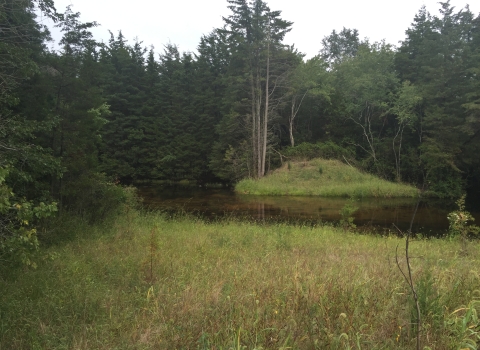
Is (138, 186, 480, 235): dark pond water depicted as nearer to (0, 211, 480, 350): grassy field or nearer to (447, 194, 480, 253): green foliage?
(447, 194, 480, 253): green foliage

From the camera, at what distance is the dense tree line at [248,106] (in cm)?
909

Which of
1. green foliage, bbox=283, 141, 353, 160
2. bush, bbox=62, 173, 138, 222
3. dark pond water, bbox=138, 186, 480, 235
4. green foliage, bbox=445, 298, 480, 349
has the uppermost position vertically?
green foliage, bbox=283, 141, 353, 160

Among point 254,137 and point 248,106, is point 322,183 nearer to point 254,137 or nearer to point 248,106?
point 254,137

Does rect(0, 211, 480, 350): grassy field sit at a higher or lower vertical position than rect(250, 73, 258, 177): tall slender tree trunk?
lower

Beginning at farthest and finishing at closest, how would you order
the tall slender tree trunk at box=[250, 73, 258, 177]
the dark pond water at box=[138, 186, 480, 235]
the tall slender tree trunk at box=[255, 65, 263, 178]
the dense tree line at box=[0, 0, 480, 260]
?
the tall slender tree trunk at box=[250, 73, 258, 177]
the tall slender tree trunk at box=[255, 65, 263, 178]
the dark pond water at box=[138, 186, 480, 235]
the dense tree line at box=[0, 0, 480, 260]

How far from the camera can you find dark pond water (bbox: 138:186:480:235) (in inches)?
556

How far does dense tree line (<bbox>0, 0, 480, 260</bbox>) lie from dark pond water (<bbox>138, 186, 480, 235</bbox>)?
107 inches

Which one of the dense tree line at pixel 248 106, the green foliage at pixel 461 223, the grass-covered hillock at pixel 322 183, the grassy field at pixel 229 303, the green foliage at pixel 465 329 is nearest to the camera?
the green foliage at pixel 465 329

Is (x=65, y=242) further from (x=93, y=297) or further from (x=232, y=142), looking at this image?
(x=232, y=142)

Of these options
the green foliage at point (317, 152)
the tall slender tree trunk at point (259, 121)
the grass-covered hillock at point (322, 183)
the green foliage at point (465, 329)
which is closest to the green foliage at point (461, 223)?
the green foliage at point (465, 329)

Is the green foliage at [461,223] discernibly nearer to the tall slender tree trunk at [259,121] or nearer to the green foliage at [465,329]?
the green foliage at [465,329]

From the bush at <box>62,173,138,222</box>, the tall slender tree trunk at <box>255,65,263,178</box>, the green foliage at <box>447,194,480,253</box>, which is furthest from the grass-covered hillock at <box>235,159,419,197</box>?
the bush at <box>62,173,138,222</box>

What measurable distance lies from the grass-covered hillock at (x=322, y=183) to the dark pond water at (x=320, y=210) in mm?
1498

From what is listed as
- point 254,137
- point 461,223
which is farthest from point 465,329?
point 254,137
